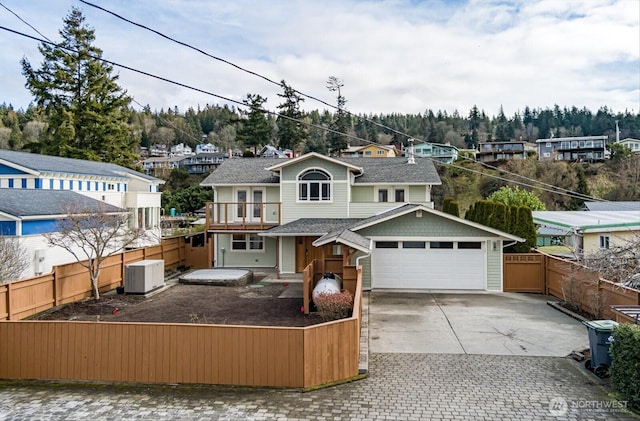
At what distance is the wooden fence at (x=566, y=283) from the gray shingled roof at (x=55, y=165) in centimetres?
2484

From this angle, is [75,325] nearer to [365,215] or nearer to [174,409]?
[174,409]

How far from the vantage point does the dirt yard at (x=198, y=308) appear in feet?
42.5

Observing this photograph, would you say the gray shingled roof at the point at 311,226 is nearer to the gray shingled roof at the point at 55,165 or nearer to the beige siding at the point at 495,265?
the beige siding at the point at 495,265

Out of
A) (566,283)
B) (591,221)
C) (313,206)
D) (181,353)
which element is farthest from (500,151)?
(181,353)

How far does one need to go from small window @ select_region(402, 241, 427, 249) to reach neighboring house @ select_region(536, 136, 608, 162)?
59821 mm

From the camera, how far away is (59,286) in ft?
46.1

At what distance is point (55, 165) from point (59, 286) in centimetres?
1573

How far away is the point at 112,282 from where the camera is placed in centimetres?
1722

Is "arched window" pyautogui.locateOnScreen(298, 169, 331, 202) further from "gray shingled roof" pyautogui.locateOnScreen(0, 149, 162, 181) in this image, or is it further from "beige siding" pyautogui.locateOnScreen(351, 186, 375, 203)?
"gray shingled roof" pyautogui.locateOnScreen(0, 149, 162, 181)

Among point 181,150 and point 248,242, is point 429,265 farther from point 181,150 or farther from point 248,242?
point 181,150

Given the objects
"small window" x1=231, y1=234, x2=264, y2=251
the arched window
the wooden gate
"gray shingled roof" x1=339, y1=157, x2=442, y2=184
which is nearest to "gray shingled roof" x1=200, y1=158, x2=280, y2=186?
the arched window

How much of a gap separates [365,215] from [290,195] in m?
3.89

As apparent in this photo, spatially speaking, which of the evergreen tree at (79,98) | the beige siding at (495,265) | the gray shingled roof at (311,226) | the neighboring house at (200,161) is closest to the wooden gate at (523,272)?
the beige siding at (495,265)

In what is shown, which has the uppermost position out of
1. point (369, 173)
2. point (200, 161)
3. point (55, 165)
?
point (200, 161)
